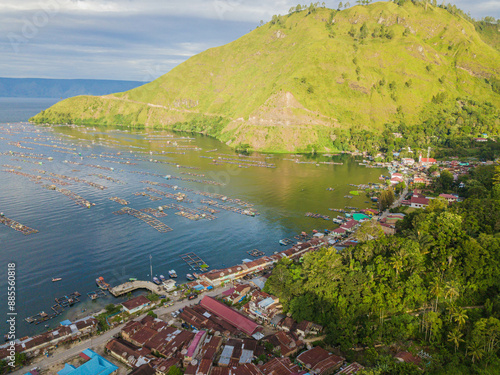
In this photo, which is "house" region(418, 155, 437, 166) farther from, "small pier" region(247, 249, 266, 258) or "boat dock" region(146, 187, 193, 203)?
"small pier" region(247, 249, 266, 258)

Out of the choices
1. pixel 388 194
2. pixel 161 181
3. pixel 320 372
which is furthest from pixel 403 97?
pixel 320 372

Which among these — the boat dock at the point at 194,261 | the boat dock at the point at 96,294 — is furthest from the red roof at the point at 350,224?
the boat dock at the point at 96,294

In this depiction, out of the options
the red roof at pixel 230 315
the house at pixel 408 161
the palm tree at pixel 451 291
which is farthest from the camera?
the house at pixel 408 161

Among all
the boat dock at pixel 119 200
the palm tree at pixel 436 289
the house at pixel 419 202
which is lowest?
the boat dock at pixel 119 200

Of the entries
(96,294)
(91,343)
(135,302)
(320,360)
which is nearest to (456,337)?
(320,360)

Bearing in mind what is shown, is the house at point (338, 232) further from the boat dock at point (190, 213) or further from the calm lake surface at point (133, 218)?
the boat dock at point (190, 213)

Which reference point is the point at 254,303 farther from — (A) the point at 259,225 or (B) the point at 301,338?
(A) the point at 259,225

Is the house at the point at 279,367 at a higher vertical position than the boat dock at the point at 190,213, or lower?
lower
